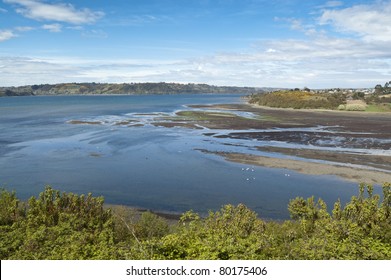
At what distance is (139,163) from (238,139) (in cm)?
2310

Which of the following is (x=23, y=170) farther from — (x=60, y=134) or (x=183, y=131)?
(x=183, y=131)

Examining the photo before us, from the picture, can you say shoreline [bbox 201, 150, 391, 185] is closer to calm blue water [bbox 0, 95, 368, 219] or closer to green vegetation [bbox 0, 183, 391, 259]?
calm blue water [bbox 0, 95, 368, 219]

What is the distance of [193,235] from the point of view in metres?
14.0

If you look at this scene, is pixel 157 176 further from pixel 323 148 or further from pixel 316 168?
pixel 323 148

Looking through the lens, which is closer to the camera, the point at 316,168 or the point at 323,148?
the point at 316,168

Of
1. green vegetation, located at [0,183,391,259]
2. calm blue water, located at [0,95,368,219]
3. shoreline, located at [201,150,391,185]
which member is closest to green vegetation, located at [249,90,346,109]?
calm blue water, located at [0,95,368,219]

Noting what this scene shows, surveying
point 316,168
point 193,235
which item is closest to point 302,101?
point 316,168

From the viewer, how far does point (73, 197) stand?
69.6 feet

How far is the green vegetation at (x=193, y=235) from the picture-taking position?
11883 mm

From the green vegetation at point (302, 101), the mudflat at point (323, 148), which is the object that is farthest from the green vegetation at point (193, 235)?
the green vegetation at point (302, 101)

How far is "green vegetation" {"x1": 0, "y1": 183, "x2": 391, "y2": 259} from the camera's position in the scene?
11.9m

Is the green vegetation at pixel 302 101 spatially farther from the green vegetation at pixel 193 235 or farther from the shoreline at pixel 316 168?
the green vegetation at pixel 193 235

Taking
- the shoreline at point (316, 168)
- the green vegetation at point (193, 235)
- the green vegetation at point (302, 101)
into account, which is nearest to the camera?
the green vegetation at point (193, 235)
